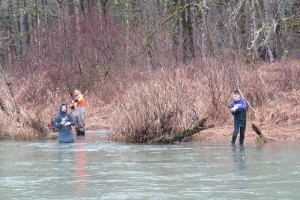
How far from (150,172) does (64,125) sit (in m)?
7.74

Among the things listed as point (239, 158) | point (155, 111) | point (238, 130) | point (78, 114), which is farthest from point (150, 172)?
point (78, 114)

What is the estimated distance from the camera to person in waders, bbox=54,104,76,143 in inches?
849

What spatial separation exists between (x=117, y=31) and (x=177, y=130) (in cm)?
1435

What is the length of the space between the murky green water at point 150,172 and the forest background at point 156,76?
139cm

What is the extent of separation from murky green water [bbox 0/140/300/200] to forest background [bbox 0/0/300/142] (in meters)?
1.39

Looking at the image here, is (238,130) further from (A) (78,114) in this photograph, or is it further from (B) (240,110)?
(A) (78,114)

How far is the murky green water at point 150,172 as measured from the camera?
1164cm

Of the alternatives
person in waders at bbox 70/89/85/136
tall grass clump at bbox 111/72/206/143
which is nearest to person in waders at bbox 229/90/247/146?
tall grass clump at bbox 111/72/206/143

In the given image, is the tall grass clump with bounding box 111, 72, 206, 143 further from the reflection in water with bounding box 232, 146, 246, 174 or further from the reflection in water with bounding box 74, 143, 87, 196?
the reflection in water with bounding box 232, 146, 246, 174

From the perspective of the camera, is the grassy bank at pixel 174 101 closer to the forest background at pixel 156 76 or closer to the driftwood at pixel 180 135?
the forest background at pixel 156 76

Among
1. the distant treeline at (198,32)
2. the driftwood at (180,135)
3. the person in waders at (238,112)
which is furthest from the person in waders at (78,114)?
the person in waders at (238,112)

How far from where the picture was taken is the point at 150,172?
14234 millimetres

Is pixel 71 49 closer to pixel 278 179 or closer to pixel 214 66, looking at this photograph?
pixel 214 66

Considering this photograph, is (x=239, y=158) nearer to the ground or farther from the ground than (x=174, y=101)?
nearer to the ground
